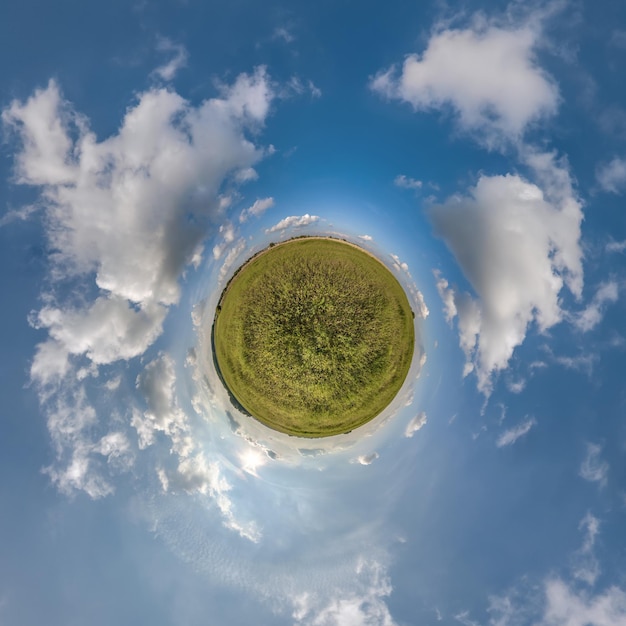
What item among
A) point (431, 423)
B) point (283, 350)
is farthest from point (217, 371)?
point (431, 423)

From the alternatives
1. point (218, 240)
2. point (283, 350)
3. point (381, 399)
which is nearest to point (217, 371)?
point (283, 350)

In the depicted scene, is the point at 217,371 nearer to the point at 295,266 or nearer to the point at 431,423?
the point at 295,266

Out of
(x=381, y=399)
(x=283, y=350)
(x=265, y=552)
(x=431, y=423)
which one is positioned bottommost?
(x=265, y=552)

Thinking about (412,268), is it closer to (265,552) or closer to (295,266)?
(295,266)

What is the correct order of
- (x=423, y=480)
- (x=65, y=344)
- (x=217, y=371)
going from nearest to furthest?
(x=65, y=344) → (x=423, y=480) → (x=217, y=371)

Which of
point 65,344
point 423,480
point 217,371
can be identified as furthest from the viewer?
point 217,371

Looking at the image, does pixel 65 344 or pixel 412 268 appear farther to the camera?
pixel 412 268

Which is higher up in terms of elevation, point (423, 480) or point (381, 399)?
point (381, 399)
